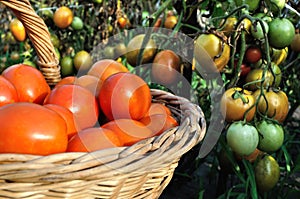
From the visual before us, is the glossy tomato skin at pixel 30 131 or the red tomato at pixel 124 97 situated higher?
the glossy tomato skin at pixel 30 131

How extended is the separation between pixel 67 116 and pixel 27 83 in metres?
0.18

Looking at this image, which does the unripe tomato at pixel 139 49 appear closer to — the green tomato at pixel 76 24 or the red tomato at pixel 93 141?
the red tomato at pixel 93 141

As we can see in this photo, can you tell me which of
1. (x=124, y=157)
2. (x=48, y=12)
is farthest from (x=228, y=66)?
(x=48, y=12)

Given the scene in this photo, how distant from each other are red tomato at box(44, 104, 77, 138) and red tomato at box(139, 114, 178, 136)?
155mm

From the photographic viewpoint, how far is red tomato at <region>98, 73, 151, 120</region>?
866 millimetres

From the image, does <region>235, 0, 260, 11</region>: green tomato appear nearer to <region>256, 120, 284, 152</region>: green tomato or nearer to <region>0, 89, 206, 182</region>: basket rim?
<region>256, 120, 284, 152</region>: green tomato

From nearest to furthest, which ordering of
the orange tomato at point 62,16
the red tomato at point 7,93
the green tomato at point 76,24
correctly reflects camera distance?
1. the red tomato at point 7,93
2. the orange tomato at point 62,16
3. the green tomato at point 76,24

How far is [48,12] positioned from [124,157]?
1.49m

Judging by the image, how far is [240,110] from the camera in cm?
107

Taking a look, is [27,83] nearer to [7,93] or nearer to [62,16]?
[7,93]

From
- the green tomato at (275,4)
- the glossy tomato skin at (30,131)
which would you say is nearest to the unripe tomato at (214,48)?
the green tomato at (275,4)

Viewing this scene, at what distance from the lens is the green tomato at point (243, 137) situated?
3.30ft

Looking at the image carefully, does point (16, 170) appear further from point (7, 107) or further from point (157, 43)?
point (157, 43)

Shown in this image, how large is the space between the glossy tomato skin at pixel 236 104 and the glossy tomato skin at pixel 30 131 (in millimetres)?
523
